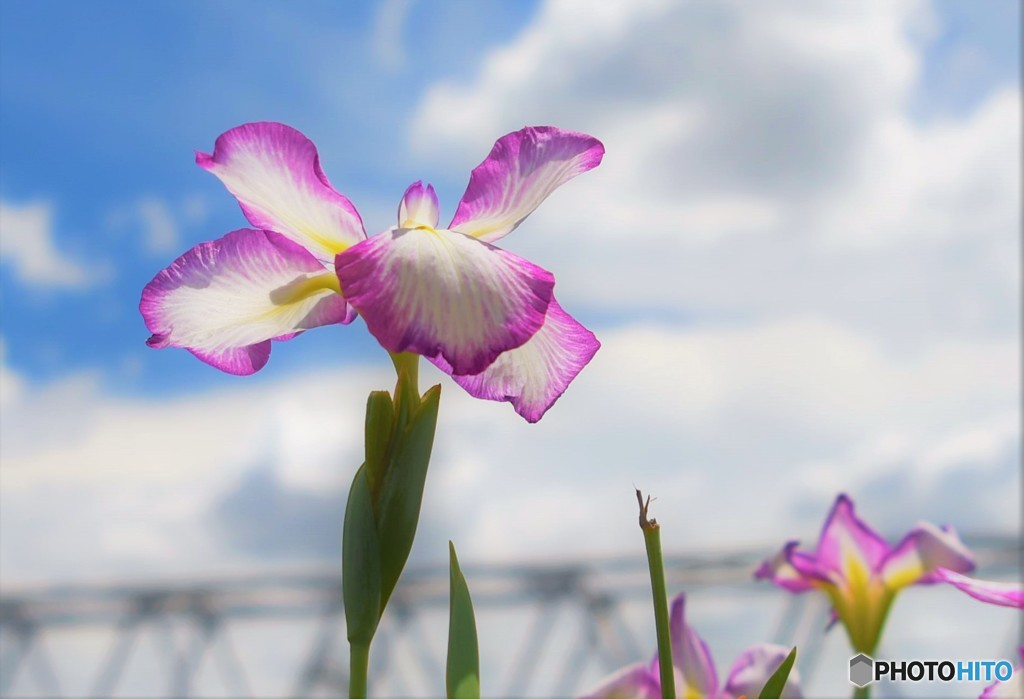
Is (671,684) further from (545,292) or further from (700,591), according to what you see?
(700,591)

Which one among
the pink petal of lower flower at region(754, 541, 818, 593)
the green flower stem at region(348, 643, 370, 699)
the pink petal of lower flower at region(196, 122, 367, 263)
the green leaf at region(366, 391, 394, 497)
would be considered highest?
the pink petal of lower flower at region(196, 122, 367, 263)

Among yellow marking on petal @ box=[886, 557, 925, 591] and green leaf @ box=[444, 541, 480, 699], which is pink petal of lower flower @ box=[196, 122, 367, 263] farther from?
yellow marking on petal @ box=[886, 557, 925, 591]

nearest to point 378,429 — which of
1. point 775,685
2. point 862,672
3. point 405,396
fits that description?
point 405,396

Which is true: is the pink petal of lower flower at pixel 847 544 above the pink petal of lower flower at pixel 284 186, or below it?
below

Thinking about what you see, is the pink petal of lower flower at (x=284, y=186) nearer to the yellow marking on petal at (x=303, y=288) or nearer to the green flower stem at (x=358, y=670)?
the yellow marking on petal at (x=303, y=288)

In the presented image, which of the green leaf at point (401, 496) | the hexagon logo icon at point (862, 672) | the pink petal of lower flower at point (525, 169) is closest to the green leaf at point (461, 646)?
the green leaf at point (401, 496)

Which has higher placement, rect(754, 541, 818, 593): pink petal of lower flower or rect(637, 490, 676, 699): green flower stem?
rect(754, 541, 818, 593): pink petal of lower flower

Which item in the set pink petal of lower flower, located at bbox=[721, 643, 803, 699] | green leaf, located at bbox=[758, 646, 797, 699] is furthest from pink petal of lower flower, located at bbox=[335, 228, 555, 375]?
pink petal of lower flower, located at bbox=[721, 643, 803, 699]
